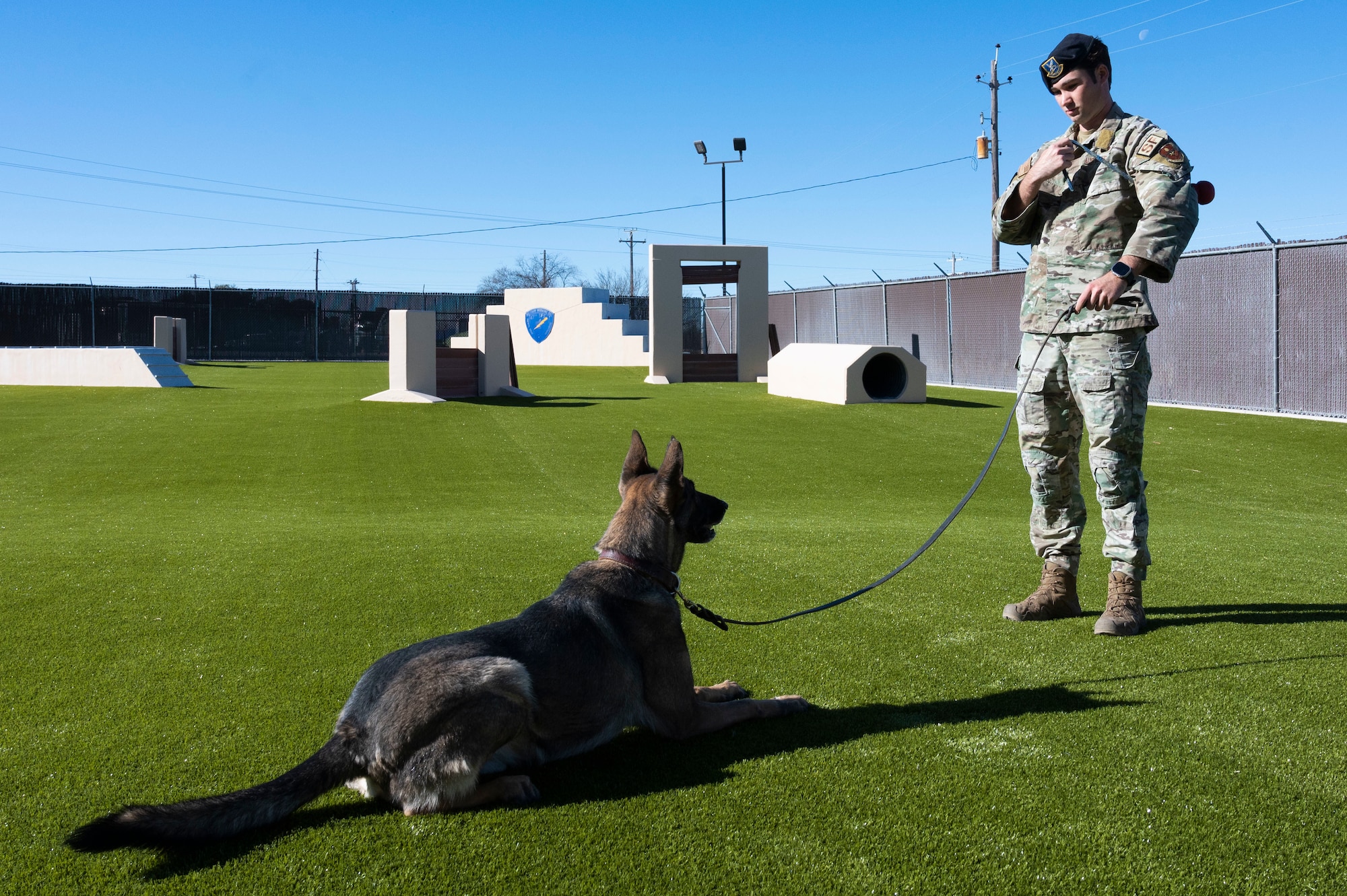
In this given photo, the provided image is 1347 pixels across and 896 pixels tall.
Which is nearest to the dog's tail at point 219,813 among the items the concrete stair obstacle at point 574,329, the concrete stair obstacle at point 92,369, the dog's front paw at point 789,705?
the dog's front paw at point 789,705

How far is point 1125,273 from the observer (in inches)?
165

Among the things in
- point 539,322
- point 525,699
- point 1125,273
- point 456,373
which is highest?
point 539,322

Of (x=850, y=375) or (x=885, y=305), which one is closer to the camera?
(x=850, y=375)

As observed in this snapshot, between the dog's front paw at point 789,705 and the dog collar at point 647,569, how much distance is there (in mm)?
535

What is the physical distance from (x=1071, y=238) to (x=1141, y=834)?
2969mm

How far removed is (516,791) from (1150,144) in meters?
3.72

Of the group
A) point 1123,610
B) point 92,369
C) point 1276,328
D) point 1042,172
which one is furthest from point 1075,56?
point 92,369

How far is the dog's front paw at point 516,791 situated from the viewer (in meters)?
2.82

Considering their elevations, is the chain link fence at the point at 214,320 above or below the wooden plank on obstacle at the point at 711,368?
above

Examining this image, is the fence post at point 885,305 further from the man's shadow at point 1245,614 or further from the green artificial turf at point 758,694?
the man's shadow at point 1245,614

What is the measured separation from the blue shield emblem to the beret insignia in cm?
3799

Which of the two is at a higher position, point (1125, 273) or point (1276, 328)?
point (1276, 328)

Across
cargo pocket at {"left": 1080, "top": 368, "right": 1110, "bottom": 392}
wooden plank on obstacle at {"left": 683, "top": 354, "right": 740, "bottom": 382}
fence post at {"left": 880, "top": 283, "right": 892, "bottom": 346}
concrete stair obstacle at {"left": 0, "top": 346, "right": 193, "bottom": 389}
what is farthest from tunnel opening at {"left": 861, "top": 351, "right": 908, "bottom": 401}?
concrete stair obstacle at {"left": 0, "top": 346, "right": 193, "bottom": 389}

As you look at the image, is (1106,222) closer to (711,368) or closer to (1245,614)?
(1245,614)
